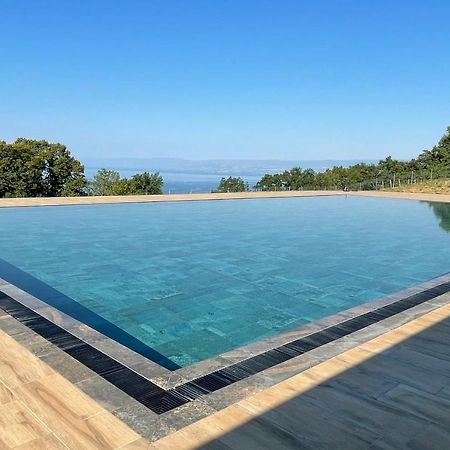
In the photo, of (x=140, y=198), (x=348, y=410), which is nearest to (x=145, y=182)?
(x=140, y=198)

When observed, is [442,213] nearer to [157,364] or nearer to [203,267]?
[203,267]

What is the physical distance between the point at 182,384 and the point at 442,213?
47.2ft

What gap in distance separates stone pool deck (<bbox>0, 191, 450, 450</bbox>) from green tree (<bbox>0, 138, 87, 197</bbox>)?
60.4ft

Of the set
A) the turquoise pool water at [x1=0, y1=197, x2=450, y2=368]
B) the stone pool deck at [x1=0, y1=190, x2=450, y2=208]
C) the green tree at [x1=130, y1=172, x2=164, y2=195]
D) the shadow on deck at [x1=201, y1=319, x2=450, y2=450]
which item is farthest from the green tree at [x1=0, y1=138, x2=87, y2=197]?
the shadow on deck at [x1=201, y1=319, x2=450, y2=450]

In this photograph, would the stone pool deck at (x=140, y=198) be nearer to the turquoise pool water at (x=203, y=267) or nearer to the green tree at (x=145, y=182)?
the turquoise pool water at (x=203, y=267)

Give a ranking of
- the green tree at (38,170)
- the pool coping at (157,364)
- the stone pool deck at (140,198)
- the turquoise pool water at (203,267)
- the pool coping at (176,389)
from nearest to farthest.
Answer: the pool coping at (176,389) < the pool coping at (157,364) < the turquoise pool water at (203,267) < the stone pool deck at (140,198) < the green tree at (38,170)

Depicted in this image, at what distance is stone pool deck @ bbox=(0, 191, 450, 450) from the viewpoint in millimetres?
1800

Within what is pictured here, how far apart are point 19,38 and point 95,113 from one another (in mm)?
15671

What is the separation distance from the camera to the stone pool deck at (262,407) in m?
1.80

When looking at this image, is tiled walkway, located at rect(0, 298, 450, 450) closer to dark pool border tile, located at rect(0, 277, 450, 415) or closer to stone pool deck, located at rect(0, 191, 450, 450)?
stone pool deck, located at rect(0, 191, 450, 450)

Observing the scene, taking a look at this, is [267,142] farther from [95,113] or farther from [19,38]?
[19,38]

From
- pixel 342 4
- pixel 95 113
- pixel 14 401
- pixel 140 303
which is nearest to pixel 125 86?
pixel 95 113

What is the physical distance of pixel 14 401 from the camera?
6.73 ft

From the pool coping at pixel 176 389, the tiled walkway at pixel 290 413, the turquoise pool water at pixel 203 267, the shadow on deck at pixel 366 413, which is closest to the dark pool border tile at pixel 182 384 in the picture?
the pool coping at pixel 176 389
